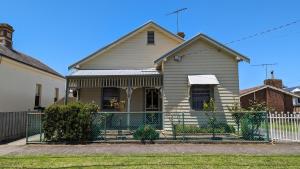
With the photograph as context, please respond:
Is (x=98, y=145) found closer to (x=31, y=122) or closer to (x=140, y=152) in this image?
(x=140, y=152)

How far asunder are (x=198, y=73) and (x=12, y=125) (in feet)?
35.7

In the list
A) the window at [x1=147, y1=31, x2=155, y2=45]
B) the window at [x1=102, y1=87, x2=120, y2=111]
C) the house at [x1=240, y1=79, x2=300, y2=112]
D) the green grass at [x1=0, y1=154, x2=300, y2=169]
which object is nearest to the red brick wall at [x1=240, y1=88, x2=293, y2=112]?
the house at [x1=240, y1=79, x2=300, y2=112]

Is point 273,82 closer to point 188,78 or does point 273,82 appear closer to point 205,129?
point 188,78

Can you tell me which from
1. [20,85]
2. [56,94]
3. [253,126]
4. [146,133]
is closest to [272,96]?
[253,126]

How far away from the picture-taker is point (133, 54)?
1783 cm

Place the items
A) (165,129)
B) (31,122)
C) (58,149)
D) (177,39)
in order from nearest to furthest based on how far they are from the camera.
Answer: (58,149) < (31,122) < (165,129) < (177,39)

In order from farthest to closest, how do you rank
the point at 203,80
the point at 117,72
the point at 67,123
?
the point at 117,72 < the point at 203,80 < the point at 67,123

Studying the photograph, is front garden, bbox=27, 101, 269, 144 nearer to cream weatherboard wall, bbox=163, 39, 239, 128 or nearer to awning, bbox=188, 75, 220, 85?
cream weatherboard wall, bbox=163, 39, 239, 128

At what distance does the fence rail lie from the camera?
13016 mm

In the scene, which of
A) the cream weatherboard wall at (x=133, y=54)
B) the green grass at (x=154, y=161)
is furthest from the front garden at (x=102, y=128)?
the cream weatherboard wall at (x=133, y=54)

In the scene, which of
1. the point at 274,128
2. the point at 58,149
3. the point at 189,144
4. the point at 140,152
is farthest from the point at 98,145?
the point at 274,128

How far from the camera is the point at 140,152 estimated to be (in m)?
9.48

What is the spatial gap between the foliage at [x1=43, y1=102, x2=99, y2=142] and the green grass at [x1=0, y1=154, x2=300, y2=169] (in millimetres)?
2736

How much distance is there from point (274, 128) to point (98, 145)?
26.5 feet
